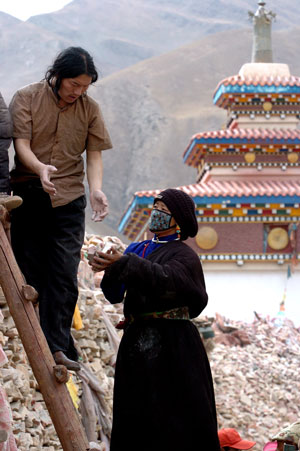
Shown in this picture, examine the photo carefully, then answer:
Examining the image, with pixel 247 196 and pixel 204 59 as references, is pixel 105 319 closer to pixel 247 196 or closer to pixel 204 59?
pixel 247 196

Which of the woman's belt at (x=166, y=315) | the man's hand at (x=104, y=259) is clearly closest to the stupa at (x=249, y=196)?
the woman's belt at (x=166, y=315)

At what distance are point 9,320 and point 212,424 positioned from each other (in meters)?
2.32

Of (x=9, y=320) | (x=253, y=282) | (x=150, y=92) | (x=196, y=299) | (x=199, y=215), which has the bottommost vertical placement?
(x=150, y=92)

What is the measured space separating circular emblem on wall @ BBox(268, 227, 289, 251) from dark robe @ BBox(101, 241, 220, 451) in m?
14.7

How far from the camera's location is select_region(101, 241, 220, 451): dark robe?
191 inches

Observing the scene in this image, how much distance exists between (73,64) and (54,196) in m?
0.72

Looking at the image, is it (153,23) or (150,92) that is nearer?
(150,92)

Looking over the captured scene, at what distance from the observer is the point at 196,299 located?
16.5 feet

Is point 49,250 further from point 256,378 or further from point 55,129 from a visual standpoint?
point 256,378

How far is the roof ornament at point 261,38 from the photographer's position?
23203 mm

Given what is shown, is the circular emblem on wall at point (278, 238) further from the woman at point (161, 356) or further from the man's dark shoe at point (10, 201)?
the man's dark shoe at point (10, 201)

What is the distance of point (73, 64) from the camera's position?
543cm

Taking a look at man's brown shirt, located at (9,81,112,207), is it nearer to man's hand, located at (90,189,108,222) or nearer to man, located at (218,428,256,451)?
man's hand, located at (90,189,108,222)

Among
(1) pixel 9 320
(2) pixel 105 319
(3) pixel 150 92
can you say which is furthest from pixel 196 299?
(3) pixel 150 92
